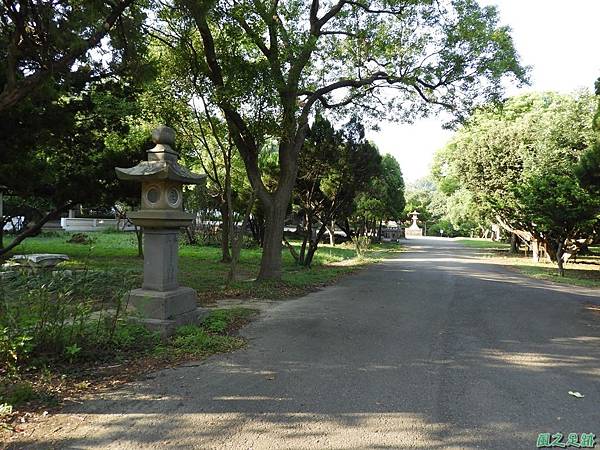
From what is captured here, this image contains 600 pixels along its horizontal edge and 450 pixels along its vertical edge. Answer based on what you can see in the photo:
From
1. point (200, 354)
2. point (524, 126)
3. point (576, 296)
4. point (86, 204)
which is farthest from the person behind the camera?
point (524, 126)

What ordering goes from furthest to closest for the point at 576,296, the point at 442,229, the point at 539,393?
the point at 442,229, the point at 576,296, the point at 539,393

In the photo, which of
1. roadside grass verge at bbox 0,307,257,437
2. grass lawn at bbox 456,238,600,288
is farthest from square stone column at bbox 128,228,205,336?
grass lawn at bbox 456,238,600,288

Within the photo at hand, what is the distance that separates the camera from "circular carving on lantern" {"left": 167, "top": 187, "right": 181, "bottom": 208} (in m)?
6.18

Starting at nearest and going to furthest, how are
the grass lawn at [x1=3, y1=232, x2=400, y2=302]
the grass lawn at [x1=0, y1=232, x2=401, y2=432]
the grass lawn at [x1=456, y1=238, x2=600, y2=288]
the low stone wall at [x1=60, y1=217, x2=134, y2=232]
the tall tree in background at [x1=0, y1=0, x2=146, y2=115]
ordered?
the grass lawn at [x1=0, y1=232, x2=401, y2=432] < the tall tree in background at [x1=0, y1=0, x2=146, y2=115] < the grass lawn at [x1=3, y1=232, x2=400, y2=302] < the grass lawn at [x1=456, y1=238, x2=600, y2=288] < the low stone wall at [x1=60, y1=217, x2=134, y2=232]

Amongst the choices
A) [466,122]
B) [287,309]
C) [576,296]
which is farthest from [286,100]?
[576,296]

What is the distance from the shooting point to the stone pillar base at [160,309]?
18.8ft

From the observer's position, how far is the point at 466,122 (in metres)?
12.5

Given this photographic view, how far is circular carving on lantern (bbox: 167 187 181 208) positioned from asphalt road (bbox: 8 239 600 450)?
2.13m

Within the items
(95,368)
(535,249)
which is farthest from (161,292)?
(535,249)

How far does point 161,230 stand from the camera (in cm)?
611

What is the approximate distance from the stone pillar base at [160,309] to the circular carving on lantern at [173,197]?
1.23m

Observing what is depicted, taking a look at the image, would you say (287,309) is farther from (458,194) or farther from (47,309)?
(458,194)

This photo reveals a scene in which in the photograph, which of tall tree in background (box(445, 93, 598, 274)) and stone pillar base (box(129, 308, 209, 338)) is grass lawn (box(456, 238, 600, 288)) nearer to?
tall tree in background (box(445, 93, 598, 274))

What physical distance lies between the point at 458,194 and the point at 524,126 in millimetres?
11381
